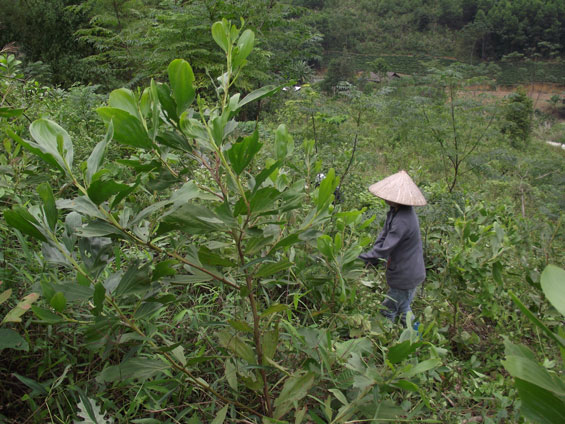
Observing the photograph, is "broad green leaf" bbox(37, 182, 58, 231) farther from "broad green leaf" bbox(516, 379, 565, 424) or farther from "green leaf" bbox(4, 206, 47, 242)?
"broad green leaf" bbox(516, 379, 565, 424)

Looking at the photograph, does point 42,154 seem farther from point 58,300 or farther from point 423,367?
point 423,367

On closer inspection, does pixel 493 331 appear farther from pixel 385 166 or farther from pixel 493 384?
pixel 385 166

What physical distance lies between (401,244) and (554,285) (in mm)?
2325

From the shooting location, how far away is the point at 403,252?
2.67m

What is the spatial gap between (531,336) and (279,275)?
195 cm

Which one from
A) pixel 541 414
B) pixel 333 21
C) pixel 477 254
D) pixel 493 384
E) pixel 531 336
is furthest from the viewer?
pixel 333 21

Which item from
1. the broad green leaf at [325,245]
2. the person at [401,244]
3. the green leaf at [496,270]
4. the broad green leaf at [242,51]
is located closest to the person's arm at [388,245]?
the person at [401,244]

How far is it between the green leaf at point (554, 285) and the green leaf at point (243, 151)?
1.58 feet

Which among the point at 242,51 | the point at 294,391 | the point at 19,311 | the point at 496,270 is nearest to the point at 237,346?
the point at 294,391

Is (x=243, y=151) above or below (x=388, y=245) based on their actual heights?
above

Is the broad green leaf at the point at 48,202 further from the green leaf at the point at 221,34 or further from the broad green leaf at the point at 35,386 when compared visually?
the broad green leaf at the point at 35,386

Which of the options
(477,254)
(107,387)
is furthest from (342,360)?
(477,254)

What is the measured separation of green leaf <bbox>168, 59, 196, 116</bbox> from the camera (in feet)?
2.24

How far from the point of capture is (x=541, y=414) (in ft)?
1.45
